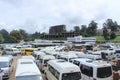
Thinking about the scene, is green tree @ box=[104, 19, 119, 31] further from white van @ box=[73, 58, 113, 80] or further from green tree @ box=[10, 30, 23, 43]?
white van @ box=[73, 58, 113, 80]

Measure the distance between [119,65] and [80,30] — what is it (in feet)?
399

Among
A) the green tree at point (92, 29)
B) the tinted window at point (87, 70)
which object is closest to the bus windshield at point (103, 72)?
the tinted window at point (87, 70)

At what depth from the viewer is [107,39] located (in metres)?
107

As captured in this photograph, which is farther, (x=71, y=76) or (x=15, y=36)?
(x=15, y=36)

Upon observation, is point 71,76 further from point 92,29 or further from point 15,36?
point 92,29

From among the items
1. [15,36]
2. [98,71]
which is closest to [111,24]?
[15,36]

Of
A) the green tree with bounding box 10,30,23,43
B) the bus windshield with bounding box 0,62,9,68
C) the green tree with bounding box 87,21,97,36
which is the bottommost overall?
the bus windshield with bounding box 0,62,9,68

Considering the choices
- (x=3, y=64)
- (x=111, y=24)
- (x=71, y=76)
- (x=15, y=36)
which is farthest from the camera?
(x=111, y=24)

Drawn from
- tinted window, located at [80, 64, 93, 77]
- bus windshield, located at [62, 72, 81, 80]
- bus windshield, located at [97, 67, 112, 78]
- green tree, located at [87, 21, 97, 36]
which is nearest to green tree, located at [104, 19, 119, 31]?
green tree, located at [87, 21, 97, 36]

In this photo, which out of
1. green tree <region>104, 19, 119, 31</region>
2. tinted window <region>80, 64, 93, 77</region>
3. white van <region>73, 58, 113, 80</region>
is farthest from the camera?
green tree <region>104, 19, 119, 31</region>

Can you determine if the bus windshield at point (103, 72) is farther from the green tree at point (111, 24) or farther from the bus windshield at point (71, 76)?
the green tree at point (111, 24)

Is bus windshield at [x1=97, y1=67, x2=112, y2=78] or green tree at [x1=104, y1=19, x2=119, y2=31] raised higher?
green tree at [x1=104, y1=19, x2=119, y2=31]

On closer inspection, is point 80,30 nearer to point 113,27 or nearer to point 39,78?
point 113,27

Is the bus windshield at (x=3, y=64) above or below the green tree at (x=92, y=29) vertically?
below
